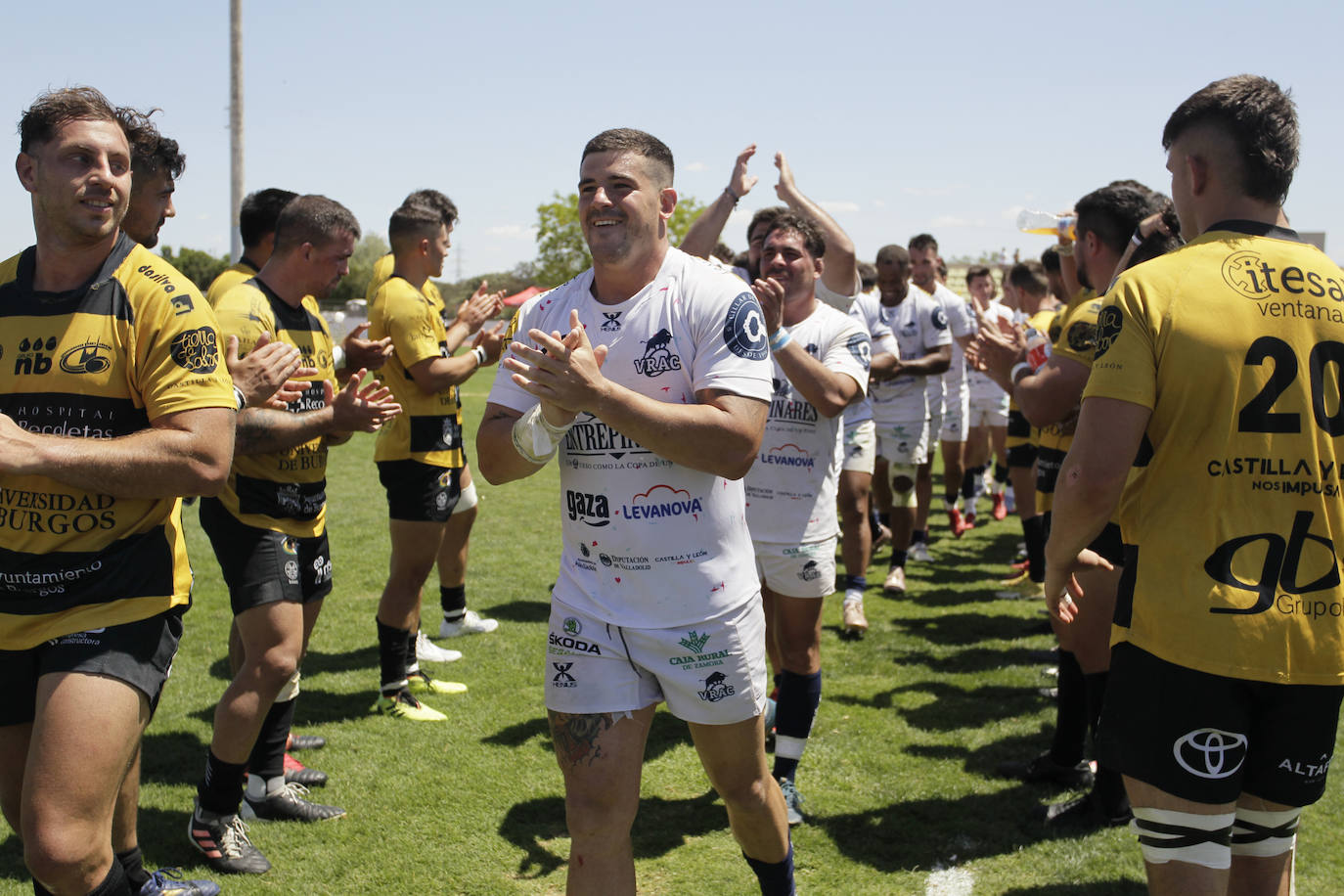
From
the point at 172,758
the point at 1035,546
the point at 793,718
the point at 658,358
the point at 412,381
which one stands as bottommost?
the point at 172,758

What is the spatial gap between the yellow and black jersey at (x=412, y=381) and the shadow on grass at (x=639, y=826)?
7.34 ft

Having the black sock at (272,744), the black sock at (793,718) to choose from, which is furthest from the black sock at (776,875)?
the black sock at (272,744)

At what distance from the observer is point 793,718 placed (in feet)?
15.3

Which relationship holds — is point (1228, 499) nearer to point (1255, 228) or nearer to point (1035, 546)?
point (1255, 228)

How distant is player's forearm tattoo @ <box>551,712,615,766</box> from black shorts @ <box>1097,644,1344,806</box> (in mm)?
1461

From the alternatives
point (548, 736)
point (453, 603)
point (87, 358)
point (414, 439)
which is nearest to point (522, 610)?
point (453, 603)

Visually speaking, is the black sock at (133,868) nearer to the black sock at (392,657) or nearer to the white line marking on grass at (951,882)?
the black sock at (392,657)

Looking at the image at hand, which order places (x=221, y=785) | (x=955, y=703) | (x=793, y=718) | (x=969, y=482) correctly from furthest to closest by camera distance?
(x=969, y=482) → (x=955, y=703) → (x=793, y=718) → (x=221, y=785)

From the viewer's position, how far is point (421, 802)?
188 inches

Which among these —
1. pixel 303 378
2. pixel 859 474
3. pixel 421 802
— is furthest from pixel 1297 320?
pixel 859 474

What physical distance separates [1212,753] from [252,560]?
11.6 ft

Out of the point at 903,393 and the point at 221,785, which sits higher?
the point at 903,393

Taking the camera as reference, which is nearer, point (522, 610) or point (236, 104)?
point (522, 610)

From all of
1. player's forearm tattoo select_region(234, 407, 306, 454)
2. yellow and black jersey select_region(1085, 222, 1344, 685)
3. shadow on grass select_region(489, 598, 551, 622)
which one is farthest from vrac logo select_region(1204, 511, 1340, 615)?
shadow on grass select_region(489, 598, 551, 622)
